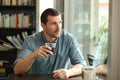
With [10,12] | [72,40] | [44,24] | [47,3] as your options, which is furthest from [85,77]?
[10,12]

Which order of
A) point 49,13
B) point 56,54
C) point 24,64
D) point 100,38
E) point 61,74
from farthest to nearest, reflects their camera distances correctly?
point 100,38 < point 49,13 < point 56,54 < point 24,64 < point 61,74

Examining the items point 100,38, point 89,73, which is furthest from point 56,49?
point 100,38

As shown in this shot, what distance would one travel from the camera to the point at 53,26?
2.48 metres

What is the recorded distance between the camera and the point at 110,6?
0.89 m

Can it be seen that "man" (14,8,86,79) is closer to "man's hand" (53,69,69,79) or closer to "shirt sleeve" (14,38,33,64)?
"shirt sleeve" (14,38,33,64)

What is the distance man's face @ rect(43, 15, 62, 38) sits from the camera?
7.92ft

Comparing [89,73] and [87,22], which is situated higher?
[87,22]

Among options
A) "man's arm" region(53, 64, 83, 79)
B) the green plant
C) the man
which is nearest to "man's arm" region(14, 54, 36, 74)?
the man

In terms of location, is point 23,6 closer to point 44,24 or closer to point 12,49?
point 12,49

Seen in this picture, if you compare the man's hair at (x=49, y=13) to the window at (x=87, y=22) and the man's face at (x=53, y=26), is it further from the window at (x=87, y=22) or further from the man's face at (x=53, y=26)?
the window at (x=87, y=22)

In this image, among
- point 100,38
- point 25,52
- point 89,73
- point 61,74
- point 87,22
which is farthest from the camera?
point 87,22

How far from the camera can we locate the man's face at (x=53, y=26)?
7.92ft

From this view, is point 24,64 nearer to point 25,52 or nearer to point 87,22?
point 25,52

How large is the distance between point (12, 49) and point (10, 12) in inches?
25.5
